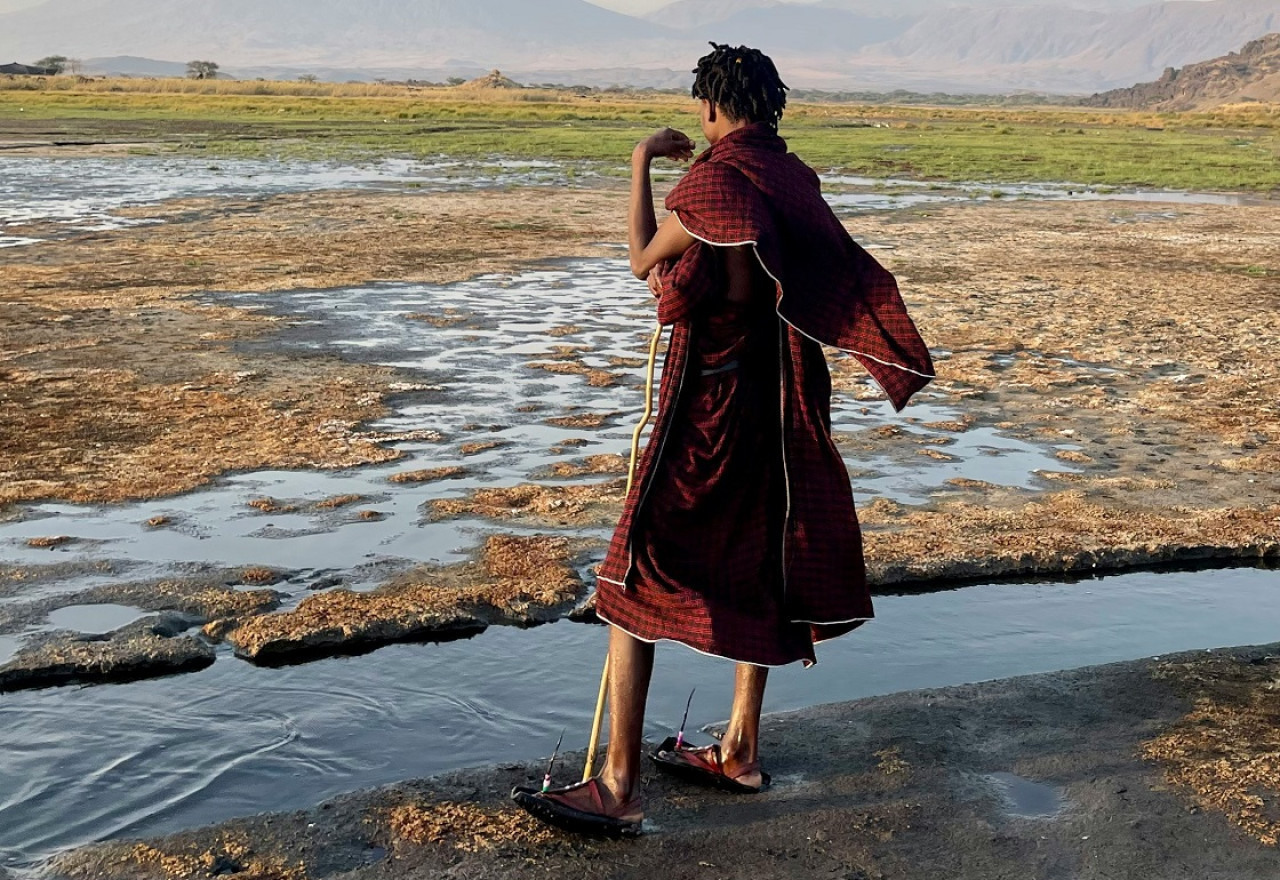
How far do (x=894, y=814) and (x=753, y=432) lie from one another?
3.78 feet

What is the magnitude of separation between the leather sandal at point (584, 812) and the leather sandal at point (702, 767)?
36 centimetres

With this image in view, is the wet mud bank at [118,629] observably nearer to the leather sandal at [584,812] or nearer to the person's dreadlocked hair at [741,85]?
the leather sandal at [584,812]

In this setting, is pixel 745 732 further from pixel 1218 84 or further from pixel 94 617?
pixel 1218 84

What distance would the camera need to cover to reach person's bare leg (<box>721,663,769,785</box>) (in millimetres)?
4391

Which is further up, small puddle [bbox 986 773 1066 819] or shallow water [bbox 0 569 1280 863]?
small puddle [bbox 986 773 1066 819]

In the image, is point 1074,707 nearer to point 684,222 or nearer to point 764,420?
point 764,420

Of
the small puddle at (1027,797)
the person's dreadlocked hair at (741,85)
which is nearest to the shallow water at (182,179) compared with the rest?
the person's dreadlocked hair at (741,85)

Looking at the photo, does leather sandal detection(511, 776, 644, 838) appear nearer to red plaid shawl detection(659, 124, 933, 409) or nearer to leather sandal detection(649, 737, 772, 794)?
leather sandal detection(649, 737, 772, 794)

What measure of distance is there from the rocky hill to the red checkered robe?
137438 millimetres

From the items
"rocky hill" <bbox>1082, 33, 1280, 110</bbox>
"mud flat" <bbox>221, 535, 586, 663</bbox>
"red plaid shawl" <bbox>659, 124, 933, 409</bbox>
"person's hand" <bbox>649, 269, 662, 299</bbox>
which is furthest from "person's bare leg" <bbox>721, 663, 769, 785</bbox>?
"rocky hill" <bbox>1082, 33, 1280, 110</bbox>

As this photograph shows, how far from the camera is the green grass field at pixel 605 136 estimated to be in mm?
37750

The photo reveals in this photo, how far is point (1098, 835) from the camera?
13.7ft

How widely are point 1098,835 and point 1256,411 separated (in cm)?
666

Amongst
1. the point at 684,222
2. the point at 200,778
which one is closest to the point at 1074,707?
the point at 684,222
